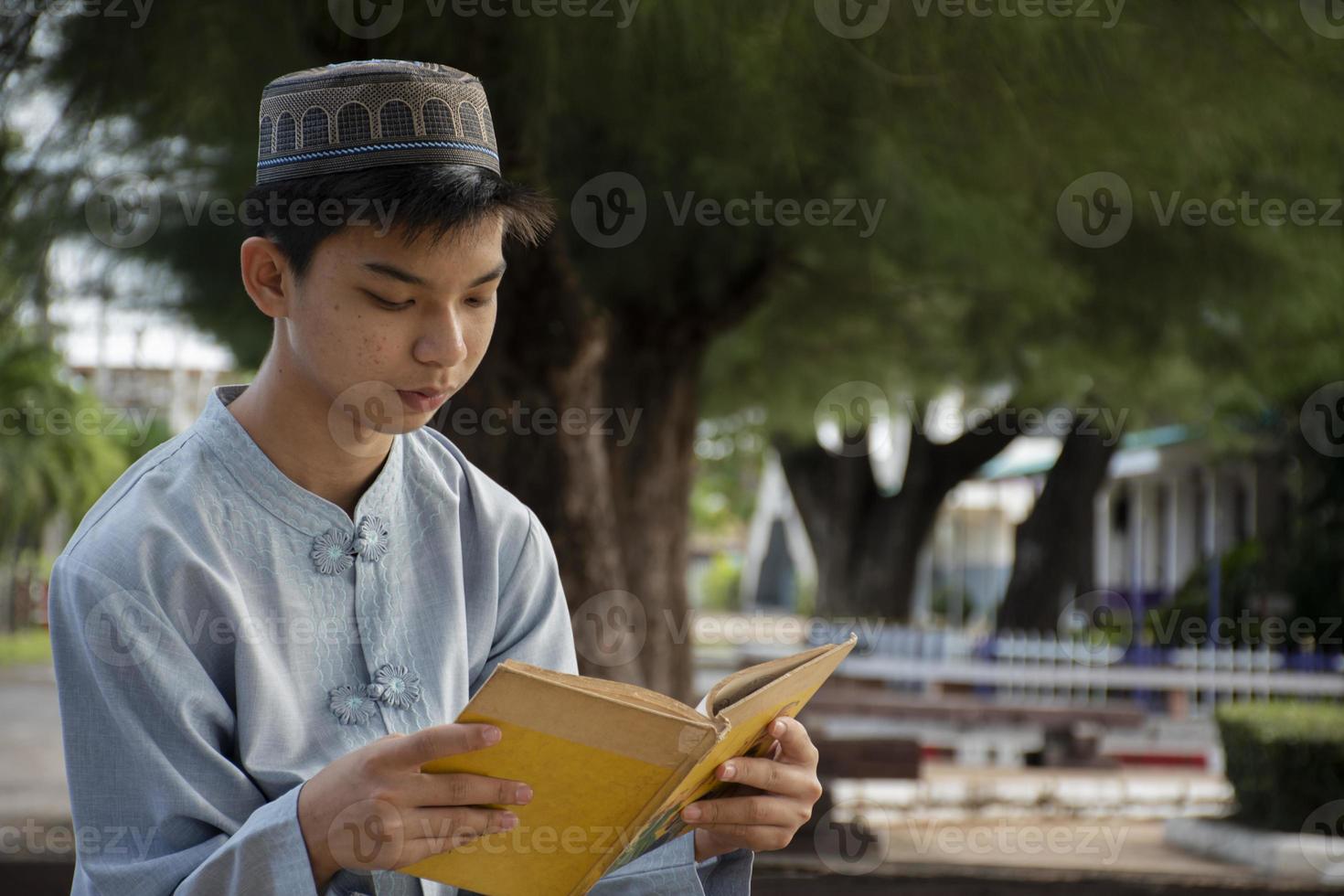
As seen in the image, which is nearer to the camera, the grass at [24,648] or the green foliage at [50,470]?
the green foliage at [50,470]

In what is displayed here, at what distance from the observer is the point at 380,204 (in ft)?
5.70

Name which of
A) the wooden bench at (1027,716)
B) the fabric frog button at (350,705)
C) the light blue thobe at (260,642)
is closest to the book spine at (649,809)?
the light blue thobe at (260,642)

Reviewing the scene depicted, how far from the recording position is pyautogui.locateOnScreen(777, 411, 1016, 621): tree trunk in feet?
64.2

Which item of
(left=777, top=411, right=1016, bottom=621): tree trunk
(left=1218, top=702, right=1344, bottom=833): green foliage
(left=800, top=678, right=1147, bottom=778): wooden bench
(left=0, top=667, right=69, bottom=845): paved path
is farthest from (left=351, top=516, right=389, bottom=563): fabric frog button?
(left=777, top=411, right=1016, bottom=621): tree trunk

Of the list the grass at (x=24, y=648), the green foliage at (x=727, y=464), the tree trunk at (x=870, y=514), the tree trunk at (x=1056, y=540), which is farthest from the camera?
the grass at (x=24, y=648)

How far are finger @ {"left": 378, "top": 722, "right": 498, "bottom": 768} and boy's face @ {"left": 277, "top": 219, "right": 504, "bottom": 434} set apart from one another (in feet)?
1.53

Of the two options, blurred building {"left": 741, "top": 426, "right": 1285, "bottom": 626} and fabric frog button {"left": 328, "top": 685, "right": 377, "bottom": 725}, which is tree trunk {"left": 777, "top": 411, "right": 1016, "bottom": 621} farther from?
fabric frog button {"left": 328, "top": 685, "right": 377, "bottom": 725}

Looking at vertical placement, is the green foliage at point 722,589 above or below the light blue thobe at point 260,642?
below

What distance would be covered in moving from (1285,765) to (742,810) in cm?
662

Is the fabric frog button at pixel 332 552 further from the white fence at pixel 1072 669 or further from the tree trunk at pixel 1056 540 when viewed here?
the tree trunk at pixel 1056 540

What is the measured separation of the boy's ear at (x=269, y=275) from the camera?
1815mm

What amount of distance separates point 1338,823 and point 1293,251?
3.07m

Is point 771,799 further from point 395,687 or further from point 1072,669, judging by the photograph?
point 1072,669

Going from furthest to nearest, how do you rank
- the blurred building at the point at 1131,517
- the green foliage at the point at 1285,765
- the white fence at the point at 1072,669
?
the blurred building at the point at 1131,517, the white fence at the point at 1072,669, the green foliage at the point at 1285,765
